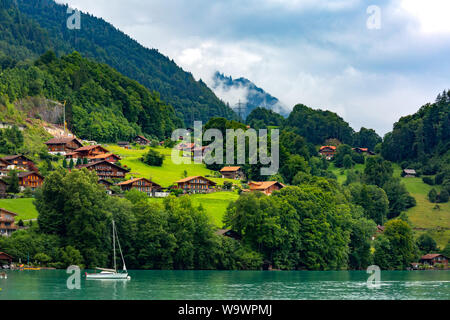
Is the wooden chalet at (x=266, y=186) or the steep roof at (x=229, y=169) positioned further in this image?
the steep roof at (x=229, y=169)

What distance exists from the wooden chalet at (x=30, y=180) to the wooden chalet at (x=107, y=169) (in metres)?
16.3

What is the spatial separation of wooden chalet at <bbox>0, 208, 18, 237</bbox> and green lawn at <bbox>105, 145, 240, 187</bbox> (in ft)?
137

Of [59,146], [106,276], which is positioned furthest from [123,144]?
[106,276]

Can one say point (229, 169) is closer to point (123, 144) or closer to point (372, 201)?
point (372, 201)

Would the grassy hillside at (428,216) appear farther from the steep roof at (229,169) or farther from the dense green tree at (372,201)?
the steep roof at (229,169)

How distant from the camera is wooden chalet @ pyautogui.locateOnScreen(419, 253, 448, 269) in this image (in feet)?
402

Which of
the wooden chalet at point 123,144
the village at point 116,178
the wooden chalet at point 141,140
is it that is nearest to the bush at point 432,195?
the village at point 116,178

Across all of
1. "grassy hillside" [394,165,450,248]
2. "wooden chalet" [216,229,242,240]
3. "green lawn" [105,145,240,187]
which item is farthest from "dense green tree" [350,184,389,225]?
"wooden chalet" [216,229,242,240]

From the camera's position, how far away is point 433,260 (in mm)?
123188

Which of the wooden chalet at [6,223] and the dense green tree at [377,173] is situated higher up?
the dense green tree at [377,173]

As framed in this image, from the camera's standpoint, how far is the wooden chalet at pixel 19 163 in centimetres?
11894

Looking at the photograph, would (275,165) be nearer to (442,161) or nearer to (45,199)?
(442,161)

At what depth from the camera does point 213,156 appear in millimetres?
154250

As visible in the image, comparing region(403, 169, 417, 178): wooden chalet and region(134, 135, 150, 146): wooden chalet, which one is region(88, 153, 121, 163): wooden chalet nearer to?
region(134, 135, 150, 146): wooden chalet
